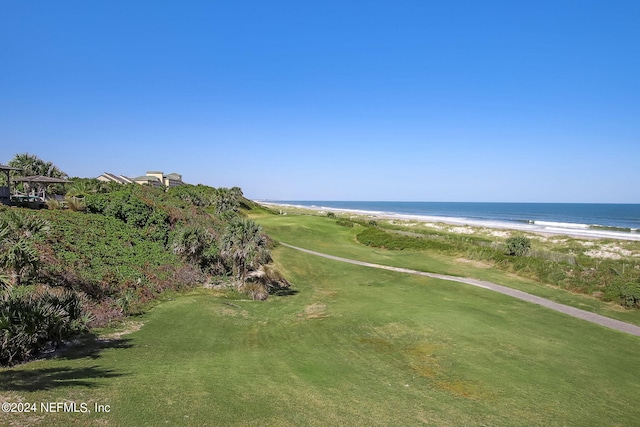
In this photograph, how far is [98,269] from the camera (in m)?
17.9

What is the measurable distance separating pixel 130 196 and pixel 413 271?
78.6 ft

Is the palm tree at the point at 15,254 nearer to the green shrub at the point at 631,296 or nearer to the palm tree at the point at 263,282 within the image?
the palm tree at the point at 263,282

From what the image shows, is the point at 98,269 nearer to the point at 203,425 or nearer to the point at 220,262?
the point at 220,262

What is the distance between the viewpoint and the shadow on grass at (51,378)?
6672 millimetres

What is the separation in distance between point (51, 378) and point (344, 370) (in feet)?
23.6

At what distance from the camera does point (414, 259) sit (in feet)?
122

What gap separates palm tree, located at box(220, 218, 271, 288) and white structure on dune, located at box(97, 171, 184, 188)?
48567 millimetres

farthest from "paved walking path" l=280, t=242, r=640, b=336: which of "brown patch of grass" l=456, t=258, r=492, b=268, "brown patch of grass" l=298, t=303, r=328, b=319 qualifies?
"brown patch of grass" l=298, t=303, r=328, b=319

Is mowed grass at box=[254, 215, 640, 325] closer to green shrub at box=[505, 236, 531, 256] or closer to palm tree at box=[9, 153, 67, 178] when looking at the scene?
green shrub at box=[505, 236, 531, 256]

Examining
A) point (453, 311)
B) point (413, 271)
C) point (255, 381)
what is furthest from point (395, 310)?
point (413, 271)

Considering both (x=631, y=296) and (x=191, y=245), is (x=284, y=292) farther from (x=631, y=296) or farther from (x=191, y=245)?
(x=631, y=296)

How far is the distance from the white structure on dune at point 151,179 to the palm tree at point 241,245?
159 feet

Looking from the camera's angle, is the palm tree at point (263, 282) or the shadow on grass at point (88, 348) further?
the palm tree at point (263, 282)

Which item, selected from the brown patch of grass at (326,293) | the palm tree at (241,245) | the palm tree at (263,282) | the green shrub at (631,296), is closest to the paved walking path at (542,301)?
the green shrub at (631,296)
